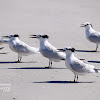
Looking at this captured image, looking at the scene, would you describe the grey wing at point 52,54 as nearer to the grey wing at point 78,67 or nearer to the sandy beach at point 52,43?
the sandy beach at point 52,43

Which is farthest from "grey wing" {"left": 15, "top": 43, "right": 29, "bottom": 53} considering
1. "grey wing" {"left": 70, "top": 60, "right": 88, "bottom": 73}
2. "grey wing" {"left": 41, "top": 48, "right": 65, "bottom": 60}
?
"grey wing" {"left": 70, "top": 60, "right": 88, "bottom": 73}

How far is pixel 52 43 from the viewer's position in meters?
16.5

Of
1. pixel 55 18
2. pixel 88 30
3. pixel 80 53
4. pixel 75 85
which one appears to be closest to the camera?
pixel 75 85

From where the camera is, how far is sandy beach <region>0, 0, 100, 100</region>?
1066 cm

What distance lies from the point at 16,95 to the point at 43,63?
3.53 meters

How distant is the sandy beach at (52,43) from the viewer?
1066 centimetres

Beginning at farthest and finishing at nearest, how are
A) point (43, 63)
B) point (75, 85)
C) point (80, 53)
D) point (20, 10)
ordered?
point (20, 10) → point (80, 53) → point (43, 63) → point (75, 85)

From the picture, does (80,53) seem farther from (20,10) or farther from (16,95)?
(20,10)

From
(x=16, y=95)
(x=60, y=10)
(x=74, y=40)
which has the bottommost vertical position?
(x=16, y=95)

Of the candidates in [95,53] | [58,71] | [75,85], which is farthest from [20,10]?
[75,85]

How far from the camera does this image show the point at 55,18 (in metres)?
20.8

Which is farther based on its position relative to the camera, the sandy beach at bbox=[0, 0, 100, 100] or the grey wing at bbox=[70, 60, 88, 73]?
the grey wing at bbox=[70, 60, 88, 73]

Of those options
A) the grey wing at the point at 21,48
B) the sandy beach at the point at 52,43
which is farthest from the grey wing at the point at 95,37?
the grey wing at the point at 21,48

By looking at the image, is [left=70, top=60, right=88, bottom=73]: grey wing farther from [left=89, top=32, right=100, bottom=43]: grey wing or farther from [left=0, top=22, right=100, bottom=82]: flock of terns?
[left=89, top=32, right=100, bottom=43]: grey wing
